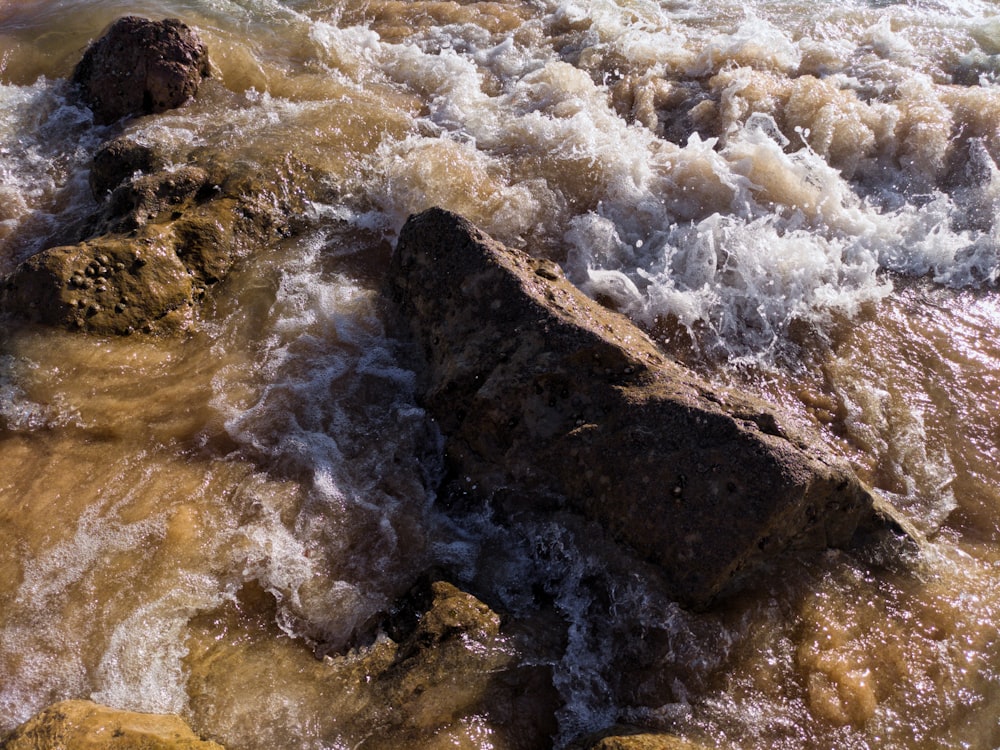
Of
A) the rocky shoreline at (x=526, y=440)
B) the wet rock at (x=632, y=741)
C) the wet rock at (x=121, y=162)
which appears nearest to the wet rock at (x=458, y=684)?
the rocky shoreline at (x=526, y=440)

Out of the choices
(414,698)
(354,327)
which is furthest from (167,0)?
(414,698)

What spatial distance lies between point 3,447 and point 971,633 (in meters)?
4.96

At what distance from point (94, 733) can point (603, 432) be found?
7.54 ft

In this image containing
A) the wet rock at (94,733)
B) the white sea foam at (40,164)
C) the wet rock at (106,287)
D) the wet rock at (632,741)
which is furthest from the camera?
the white sea foam at (40,164)

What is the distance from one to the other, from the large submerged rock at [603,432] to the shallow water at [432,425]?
0.20 metres

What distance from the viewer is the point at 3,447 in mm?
3742

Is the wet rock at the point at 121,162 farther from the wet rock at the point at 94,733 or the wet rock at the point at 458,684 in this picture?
the wet rock at the point at 458,684

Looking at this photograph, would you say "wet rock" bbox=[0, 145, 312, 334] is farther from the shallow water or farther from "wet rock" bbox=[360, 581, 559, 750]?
"wet rock" bbox=[360, 581, 559, 750]

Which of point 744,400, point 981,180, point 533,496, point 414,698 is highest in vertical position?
point 981,180

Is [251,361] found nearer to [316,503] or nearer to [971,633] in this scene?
[316,503]

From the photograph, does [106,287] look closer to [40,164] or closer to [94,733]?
[40,164]

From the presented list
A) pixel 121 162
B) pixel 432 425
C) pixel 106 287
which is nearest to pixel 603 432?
pixel 432 425

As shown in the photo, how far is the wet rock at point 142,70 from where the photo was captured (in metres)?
6.20

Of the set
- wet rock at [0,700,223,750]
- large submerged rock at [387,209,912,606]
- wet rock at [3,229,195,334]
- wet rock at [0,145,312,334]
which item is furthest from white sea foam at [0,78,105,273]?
wet rock at [0,700,223,750]
